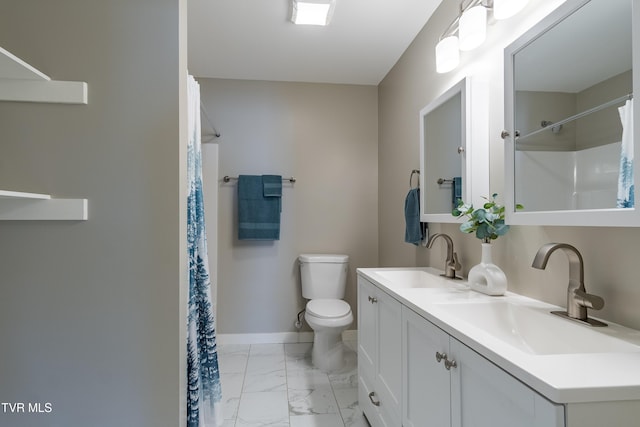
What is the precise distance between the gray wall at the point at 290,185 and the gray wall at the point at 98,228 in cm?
156

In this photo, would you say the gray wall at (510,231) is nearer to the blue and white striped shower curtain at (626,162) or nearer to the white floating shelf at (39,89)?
the blue and white striped shower curtain at (626,162)

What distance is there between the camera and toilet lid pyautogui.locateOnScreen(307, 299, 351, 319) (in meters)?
2.28

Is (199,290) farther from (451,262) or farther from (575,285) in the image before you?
(575,285)

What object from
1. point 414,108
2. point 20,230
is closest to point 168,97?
point 20,230

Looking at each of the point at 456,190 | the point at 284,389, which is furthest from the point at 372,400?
the point at 456,190

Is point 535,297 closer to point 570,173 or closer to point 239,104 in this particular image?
point 570,173

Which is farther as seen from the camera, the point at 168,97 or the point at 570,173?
the point at 168,97

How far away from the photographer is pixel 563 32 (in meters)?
1.02

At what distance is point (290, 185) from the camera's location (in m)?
2.88

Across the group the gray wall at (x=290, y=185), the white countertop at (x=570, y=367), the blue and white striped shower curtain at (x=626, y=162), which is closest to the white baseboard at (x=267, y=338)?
the gray wall at (x=290, y=185)

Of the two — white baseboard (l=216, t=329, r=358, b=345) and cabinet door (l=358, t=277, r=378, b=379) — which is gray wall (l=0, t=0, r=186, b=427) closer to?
cabinet door (l=358, t=277, r=378, b=379)

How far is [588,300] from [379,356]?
34.8 inches

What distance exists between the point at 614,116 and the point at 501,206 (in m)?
0.55

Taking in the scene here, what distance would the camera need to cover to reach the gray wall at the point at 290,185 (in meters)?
2.82
